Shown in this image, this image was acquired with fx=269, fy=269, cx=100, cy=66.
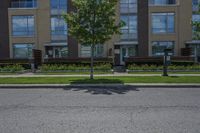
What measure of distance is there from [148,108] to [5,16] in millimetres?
32458

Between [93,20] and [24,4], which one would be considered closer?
[93,20]

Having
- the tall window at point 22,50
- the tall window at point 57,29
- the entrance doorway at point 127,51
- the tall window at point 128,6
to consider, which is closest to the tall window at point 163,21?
the tall window at point 128,6

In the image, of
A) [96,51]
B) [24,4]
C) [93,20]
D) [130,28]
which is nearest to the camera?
[93,20]

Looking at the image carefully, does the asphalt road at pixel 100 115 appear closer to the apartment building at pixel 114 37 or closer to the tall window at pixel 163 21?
the apartment building at pixel 114 37

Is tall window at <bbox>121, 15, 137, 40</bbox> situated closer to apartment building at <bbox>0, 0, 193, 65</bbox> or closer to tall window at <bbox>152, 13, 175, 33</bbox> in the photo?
apartment building at <bbox>0, 0, 193, 65</bbox>

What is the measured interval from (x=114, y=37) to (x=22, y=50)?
41.0 feet

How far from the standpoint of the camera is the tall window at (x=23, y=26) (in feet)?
119

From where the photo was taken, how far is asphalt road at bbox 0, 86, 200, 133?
20.0ft

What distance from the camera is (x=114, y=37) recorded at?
35000mm

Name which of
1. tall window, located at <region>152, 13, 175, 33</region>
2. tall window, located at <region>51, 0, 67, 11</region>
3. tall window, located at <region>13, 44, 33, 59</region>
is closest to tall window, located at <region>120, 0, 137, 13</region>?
tall window, located at <region>152, 13, 175, 33</region>

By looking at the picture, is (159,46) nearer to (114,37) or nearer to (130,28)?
(130,28)

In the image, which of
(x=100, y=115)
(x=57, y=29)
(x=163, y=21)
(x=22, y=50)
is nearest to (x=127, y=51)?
(x=163, y=21)

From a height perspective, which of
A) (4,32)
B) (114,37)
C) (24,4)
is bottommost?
(114,37)

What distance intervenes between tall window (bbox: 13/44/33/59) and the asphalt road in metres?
26.8
